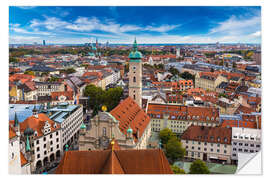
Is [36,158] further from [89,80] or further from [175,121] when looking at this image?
[89,80]

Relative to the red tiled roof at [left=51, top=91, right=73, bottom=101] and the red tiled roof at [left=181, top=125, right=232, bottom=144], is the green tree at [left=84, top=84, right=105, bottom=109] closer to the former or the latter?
the red tiled roof at [left=51, top=91, right=73, bottom=101]

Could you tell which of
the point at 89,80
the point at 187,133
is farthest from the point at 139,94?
the point at 89,80

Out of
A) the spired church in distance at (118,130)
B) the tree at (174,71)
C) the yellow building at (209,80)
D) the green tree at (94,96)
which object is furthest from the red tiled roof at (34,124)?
the tree at (174,71)

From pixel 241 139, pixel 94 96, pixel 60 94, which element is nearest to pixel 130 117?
pixel 241 139

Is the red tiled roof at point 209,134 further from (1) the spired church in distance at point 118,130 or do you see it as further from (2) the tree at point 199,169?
(2) the tree at point 199,169

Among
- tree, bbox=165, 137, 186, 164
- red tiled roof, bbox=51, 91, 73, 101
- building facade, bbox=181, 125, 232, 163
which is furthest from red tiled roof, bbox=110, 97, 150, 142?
red tiled roof, bbox=51, 91, 73, 101

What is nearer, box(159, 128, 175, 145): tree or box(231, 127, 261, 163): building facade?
box(231, 127, 261, 163): building facade
